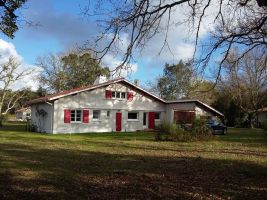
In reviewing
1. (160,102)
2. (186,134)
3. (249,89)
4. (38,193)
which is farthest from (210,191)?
(249,89)

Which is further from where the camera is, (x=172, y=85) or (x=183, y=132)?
(x=172, y=85)

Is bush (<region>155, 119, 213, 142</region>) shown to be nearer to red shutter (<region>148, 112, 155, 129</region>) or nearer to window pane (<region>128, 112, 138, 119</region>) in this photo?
window pane (<region>128, 112, 138, 119</region>)

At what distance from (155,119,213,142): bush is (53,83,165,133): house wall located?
912cm

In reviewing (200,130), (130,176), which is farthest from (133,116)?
(130,176)

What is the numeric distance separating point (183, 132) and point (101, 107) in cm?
1484

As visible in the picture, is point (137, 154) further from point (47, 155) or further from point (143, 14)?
point (143, 14)

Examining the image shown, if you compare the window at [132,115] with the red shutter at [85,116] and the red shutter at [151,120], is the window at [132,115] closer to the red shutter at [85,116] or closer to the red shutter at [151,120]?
the red shutter at [151,120]

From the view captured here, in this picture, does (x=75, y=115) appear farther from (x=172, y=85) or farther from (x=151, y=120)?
(x=172, y=85)

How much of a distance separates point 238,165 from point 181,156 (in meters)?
3.41

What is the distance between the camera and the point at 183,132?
1065 inches

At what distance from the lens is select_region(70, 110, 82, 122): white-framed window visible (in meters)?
38.7

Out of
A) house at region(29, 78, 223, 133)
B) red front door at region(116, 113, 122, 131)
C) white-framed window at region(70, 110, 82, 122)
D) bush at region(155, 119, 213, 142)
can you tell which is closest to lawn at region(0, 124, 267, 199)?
bush at region(155, 119, 213, 142)

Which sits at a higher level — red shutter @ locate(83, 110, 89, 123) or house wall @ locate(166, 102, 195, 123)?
house wall @ locate(166, 102, 195, 123)

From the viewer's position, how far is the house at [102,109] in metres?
37.8
